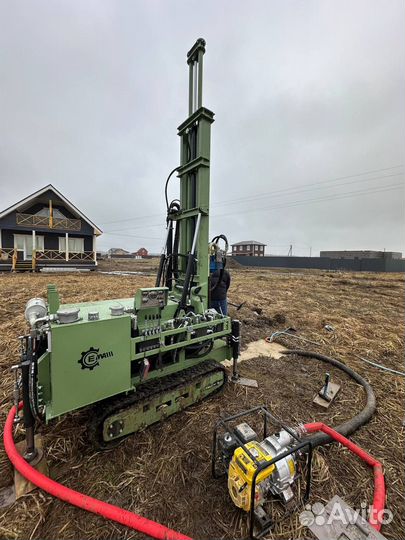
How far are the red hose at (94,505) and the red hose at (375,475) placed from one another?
160 centimetres

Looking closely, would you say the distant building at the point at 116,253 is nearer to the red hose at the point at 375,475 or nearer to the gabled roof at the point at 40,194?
the gabled roof at the point at 40,194

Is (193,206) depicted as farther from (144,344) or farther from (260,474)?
(260,474)

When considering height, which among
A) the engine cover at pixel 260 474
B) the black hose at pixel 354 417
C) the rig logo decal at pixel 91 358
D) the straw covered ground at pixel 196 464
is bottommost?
the straw covered ground at pixel 196 464

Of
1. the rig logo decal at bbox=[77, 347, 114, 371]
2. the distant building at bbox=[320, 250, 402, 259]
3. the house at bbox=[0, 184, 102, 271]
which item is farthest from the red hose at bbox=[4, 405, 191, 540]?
the distant building at bbox=[320, 250, 402, 259]

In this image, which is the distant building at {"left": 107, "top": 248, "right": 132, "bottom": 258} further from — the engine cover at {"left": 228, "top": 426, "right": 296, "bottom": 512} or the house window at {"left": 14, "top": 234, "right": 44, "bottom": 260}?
the engine cover at {"left": 228, "top": 426, "right": 296, "bottom": 512}

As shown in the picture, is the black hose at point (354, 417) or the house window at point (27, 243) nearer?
the black hose at point (354, 417)

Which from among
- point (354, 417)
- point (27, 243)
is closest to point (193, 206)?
point (354, 417)

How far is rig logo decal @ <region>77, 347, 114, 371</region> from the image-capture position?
2.24 meters

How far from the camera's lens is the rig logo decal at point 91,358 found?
Answer: 2.24 m

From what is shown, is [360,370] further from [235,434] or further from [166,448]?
[166,448]

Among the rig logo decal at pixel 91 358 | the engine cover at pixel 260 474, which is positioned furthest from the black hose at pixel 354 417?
the rig logo decal at pixel 91 358

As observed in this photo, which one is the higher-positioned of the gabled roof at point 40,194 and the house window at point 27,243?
the gabled roof at point 40,194

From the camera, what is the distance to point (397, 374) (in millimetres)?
4543

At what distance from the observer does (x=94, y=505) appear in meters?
1.91
